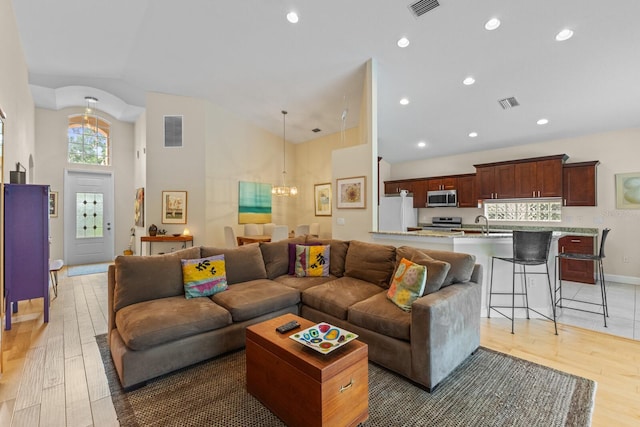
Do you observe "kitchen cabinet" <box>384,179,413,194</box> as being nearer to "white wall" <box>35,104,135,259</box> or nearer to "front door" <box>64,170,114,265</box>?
"white wall" <box>35,104,135,259</box>

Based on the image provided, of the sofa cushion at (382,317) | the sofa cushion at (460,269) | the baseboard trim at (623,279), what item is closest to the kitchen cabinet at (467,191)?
the baseboard trim at (623,279)

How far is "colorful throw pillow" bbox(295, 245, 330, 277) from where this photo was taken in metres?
3.48

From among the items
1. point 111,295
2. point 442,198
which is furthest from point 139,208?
point 442,198

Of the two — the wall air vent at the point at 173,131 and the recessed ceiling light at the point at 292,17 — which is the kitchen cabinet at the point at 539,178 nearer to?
the recessed ceiling light at the point at 292,17

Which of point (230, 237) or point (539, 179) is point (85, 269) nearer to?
point (230, 237)

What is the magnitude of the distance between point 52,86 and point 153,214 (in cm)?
307

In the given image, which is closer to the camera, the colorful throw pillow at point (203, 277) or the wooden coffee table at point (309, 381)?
the wooden coffee table at point (309, 381)

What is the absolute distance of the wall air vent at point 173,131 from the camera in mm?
6244

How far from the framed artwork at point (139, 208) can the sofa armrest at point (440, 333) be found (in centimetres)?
677

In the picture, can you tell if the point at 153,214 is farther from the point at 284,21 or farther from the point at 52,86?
the point at 284,21

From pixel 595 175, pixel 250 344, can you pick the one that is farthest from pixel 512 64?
pixel 250 344

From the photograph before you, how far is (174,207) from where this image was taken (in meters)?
6.32

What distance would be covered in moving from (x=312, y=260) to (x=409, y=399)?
1874 mm

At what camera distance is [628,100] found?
421cm
